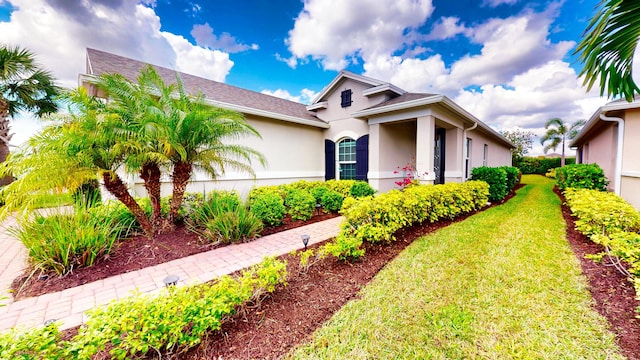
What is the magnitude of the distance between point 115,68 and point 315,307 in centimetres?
949

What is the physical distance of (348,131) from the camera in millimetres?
10680

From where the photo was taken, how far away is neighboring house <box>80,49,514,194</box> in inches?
318

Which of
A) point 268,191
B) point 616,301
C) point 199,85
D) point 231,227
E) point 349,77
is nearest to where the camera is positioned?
point 616,301

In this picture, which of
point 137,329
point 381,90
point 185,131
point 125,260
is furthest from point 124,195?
point 381,90

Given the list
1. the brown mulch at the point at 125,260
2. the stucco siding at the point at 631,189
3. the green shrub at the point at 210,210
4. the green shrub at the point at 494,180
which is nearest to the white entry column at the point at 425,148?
the green shrub at the point at 494,180

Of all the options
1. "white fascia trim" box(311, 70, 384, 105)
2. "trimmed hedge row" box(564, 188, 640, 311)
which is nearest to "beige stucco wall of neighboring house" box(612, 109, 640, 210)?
"trimmed hedge row" box(564, 188, 640, 311)

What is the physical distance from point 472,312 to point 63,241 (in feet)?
18.5

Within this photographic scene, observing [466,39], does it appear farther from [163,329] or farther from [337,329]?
[163,329]

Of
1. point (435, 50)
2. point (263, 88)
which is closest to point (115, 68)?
point (263, 88)

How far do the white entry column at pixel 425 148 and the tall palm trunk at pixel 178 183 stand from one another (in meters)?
7.06

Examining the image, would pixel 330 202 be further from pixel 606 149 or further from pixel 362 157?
pixel 606 149

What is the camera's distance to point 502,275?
11.2 ft

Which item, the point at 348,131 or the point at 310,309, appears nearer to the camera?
the point at 310,309

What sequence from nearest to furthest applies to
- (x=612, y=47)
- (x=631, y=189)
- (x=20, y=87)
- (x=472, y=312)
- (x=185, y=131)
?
1. (x=472, y=312)
2. (x=612, y=47)
3. (x=185, y=131)
4. (x=631, y=189)
5. (x=20, y=87)
